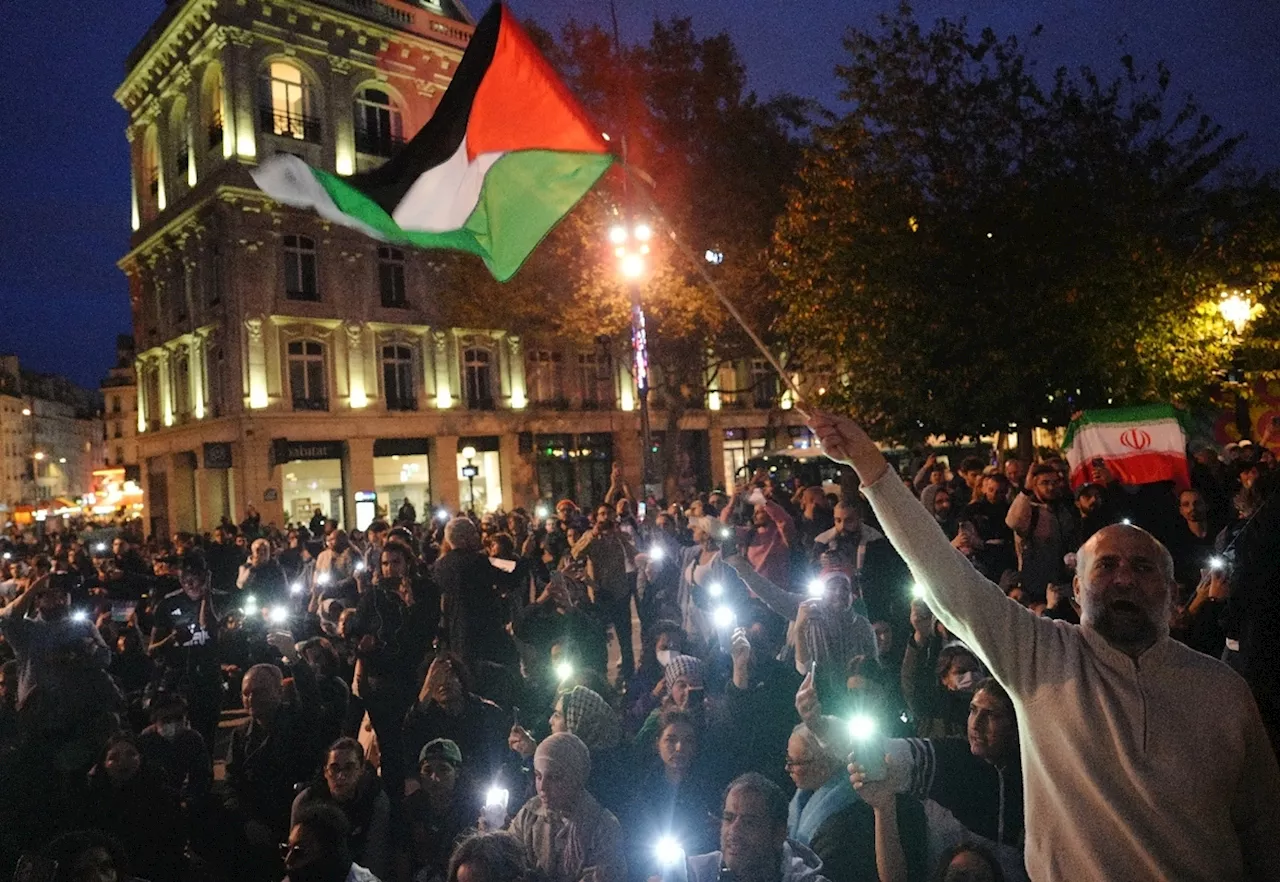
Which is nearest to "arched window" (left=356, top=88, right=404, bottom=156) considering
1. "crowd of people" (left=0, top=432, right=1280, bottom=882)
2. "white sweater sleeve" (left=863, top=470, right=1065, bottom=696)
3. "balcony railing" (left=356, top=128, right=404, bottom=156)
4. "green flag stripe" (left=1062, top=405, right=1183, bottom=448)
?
"balcony railing" (left=356, top=128, right=404, bottom=156)

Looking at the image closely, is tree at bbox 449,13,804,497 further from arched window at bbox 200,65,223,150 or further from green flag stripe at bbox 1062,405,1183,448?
green flag stripe at bbox 1062,405,1183,448

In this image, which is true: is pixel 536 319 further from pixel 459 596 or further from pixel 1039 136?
pixel 459 596

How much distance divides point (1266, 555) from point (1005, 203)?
13.1 meters

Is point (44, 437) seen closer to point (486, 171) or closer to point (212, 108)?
point (212, 108)

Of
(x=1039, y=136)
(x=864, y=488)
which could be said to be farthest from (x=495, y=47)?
(x=1039, y=136)

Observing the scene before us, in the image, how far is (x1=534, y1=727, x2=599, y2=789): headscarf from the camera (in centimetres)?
404

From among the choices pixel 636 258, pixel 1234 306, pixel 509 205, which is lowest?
pixel 509 205

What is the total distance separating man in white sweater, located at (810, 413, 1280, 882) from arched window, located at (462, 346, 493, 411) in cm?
3166

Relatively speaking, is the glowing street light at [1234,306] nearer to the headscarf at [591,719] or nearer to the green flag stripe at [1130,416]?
the green flag stripe at [1130,416]

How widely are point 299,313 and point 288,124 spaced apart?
6121 mm

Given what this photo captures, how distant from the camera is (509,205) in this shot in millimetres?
4715

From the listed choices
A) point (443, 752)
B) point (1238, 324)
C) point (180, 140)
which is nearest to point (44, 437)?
point (180, 140)

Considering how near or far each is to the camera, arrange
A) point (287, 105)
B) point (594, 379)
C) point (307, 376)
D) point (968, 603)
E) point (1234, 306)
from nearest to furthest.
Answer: point (968, 603)
point (1234, 306)
point (307, 376)
point (287, 105)
point (594, 379)

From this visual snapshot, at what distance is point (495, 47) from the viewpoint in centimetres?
448
